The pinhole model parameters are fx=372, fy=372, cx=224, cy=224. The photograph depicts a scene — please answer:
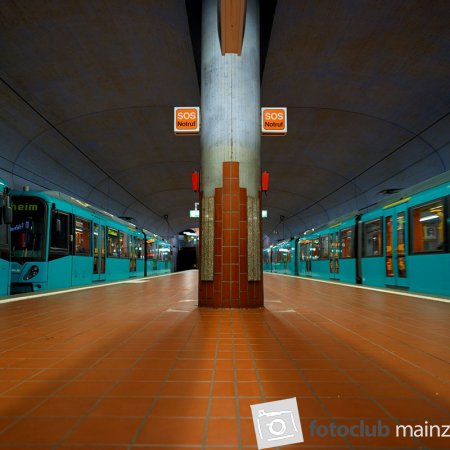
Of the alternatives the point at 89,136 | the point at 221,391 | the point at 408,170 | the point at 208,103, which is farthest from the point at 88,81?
the point at 408,170

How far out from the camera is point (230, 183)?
277 inches

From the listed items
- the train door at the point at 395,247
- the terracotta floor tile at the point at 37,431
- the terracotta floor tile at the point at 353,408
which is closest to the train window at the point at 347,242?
the train door at the point at 395,247

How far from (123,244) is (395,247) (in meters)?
12.2

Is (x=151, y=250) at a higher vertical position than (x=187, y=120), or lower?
lower

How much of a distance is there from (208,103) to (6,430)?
21.6 ft

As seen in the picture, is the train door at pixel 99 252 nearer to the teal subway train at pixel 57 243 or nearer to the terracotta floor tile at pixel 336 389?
the teal subway train at pixel 57 243

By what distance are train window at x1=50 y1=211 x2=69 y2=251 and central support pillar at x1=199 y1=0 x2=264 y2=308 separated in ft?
18.6

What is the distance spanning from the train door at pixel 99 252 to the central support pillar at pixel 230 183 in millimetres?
8195

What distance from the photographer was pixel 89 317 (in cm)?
573

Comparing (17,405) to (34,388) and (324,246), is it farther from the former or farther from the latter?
(324,246)

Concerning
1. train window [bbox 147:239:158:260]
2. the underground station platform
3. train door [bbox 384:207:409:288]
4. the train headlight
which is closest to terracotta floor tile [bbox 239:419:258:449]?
the underground station platform

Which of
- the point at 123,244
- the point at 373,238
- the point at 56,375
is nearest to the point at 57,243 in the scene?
the point at 123,244

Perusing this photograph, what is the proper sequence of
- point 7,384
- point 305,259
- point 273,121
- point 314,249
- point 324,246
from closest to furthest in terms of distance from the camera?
1. point 7,384
2. point 273,121
3. point 324,246
4. point 314,249
5. point 305,259

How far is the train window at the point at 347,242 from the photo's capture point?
15.3m
